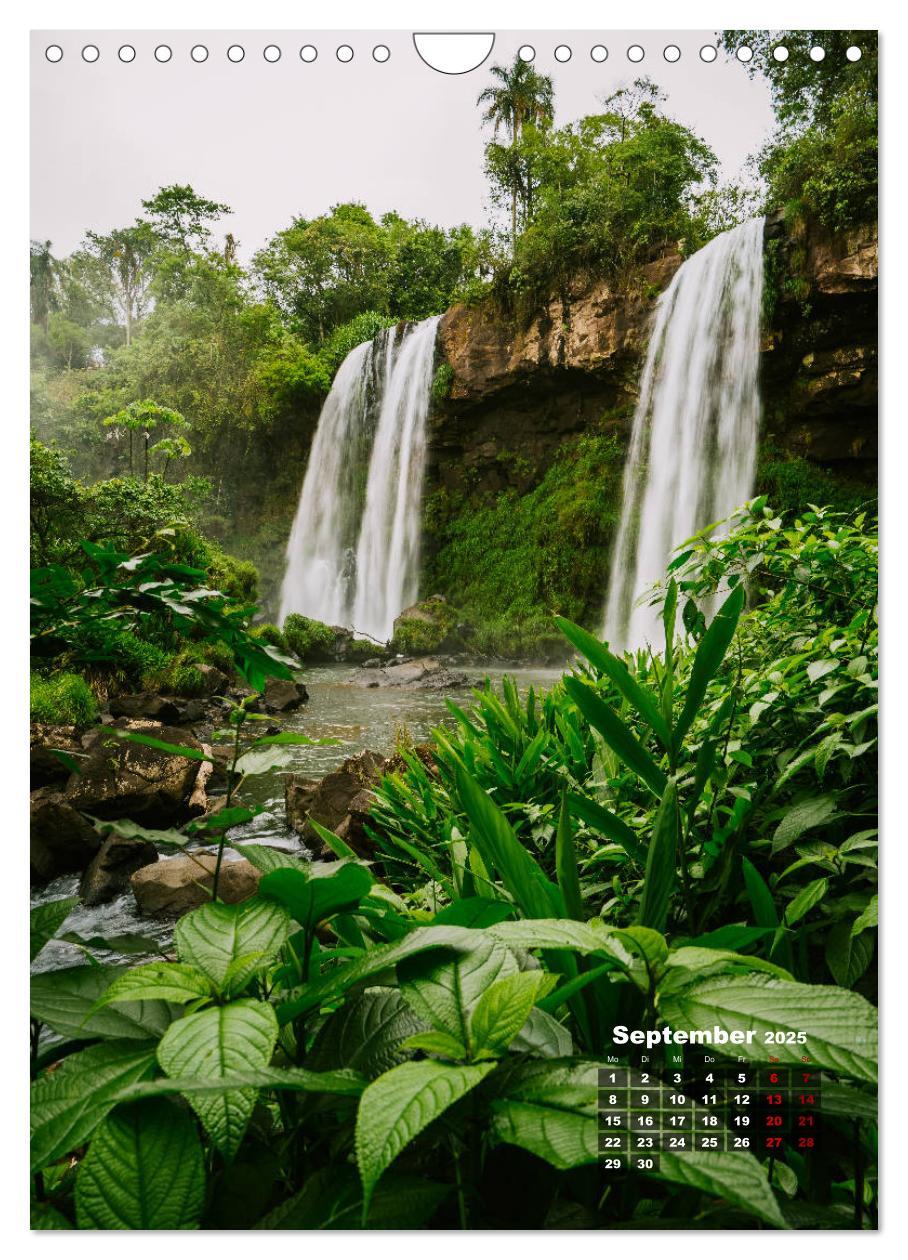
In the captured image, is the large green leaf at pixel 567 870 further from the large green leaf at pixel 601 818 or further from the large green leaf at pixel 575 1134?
the large green leaf at pixel 575 1134

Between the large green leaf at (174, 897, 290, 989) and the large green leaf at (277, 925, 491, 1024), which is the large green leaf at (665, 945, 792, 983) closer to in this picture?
the large green leaf at (277, 925, 491, 1024)

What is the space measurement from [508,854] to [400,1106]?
0.32 meters

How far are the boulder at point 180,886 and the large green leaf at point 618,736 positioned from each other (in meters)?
0.76

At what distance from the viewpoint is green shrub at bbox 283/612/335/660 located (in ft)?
6.91

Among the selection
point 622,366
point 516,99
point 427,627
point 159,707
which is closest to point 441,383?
point 622,366

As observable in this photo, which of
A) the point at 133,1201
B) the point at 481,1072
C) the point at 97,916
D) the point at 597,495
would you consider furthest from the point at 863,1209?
the point at 597,495

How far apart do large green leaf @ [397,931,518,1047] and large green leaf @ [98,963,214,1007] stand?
14 centimetres

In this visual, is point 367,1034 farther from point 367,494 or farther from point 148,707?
point 367,494

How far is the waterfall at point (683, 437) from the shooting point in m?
2.00

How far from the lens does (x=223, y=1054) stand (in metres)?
0.42

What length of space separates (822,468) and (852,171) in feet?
1.80

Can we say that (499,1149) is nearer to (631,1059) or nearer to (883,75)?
Answer: (631,1059)

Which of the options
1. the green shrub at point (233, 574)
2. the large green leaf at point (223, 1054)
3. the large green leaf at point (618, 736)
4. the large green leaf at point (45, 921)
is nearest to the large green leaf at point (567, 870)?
the large green leaf at point (618, 736)

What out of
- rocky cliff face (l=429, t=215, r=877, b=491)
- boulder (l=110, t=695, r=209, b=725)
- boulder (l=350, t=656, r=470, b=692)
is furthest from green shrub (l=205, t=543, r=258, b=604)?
rocky cliff face (l=429, t=215, r=877, b=491)
